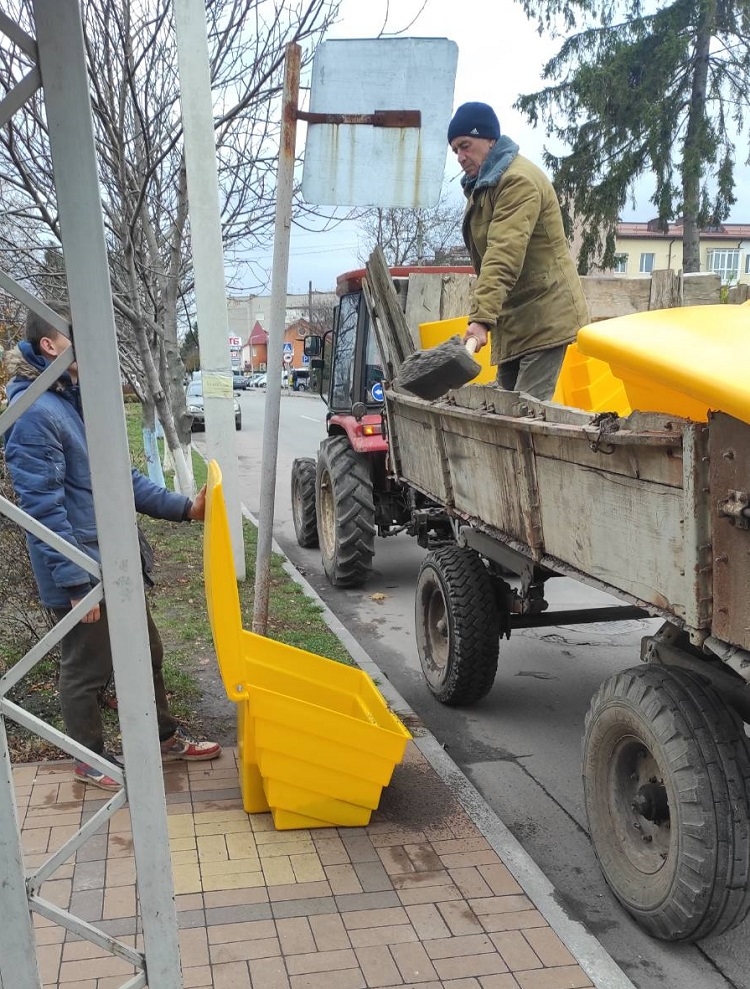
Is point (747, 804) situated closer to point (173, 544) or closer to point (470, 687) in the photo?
point (470, 687)

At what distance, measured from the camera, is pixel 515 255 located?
4164 millimetres

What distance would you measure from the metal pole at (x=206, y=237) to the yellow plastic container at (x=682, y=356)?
4438 mm

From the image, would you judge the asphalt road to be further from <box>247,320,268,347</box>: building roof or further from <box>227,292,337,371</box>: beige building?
<box>247,320,268,347</box>: building roof

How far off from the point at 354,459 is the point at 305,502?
1.68 meters

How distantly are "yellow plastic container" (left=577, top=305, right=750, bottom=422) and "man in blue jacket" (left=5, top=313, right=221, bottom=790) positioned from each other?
178 cm

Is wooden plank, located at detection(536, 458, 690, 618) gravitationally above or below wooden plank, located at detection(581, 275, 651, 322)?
below

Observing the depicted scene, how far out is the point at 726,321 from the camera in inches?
103

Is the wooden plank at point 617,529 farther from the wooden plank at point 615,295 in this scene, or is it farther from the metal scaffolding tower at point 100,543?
the wooden plank at point 615,295

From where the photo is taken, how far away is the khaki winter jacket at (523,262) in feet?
13.6

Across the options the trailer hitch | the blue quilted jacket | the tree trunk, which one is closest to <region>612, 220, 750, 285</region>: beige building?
the tree trunk

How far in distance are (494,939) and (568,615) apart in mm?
2105

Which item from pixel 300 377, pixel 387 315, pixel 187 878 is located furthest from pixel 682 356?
pixel 300 377

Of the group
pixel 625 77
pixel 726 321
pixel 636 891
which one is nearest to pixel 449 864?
pixel 636 891

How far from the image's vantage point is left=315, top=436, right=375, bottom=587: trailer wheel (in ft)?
24.5
